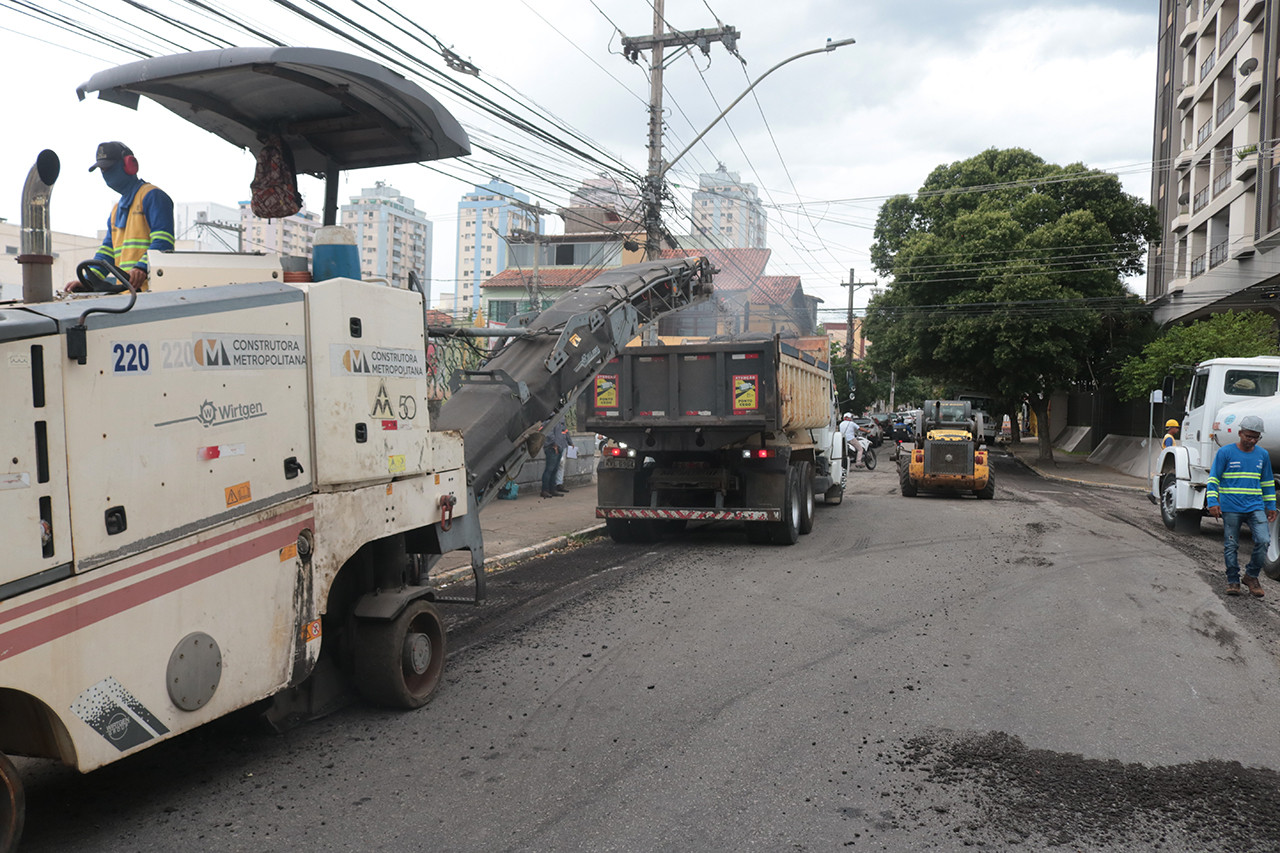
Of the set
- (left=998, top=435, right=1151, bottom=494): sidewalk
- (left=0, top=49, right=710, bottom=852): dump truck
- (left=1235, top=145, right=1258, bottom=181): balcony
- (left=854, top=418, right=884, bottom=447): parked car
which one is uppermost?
(left=1235, top=145, right=1258, bottom=181): balcony

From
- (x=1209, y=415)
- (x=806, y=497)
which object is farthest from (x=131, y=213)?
(x=1209, y=415)

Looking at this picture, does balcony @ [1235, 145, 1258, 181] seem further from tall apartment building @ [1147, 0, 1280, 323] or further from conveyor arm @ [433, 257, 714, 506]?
conveyor arm @ [433, 257, 714, 506]

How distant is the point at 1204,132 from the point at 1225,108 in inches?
141

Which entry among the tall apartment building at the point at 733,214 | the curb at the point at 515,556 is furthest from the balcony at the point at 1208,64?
the curb at the point at 515,556

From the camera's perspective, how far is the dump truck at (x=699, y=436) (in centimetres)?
1138

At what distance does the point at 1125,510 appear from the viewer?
56.5ft

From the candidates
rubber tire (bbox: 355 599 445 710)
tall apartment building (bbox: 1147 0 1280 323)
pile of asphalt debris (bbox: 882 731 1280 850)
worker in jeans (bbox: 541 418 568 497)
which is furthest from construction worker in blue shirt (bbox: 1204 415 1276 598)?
tall apartment building (bbox: 1147 0 1280 323)

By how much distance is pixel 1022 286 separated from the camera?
29.2m

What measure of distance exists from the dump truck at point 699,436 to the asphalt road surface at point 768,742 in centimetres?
295

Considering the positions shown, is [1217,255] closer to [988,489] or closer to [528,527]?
[988,489]

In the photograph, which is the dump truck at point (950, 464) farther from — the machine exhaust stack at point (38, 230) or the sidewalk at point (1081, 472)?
the machine exhaust stack at point (38, 230)

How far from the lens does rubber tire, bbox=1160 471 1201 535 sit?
13906 mm

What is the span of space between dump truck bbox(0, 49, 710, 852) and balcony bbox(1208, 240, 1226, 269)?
117 ft

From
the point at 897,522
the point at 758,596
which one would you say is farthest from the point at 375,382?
the point at 897,522
